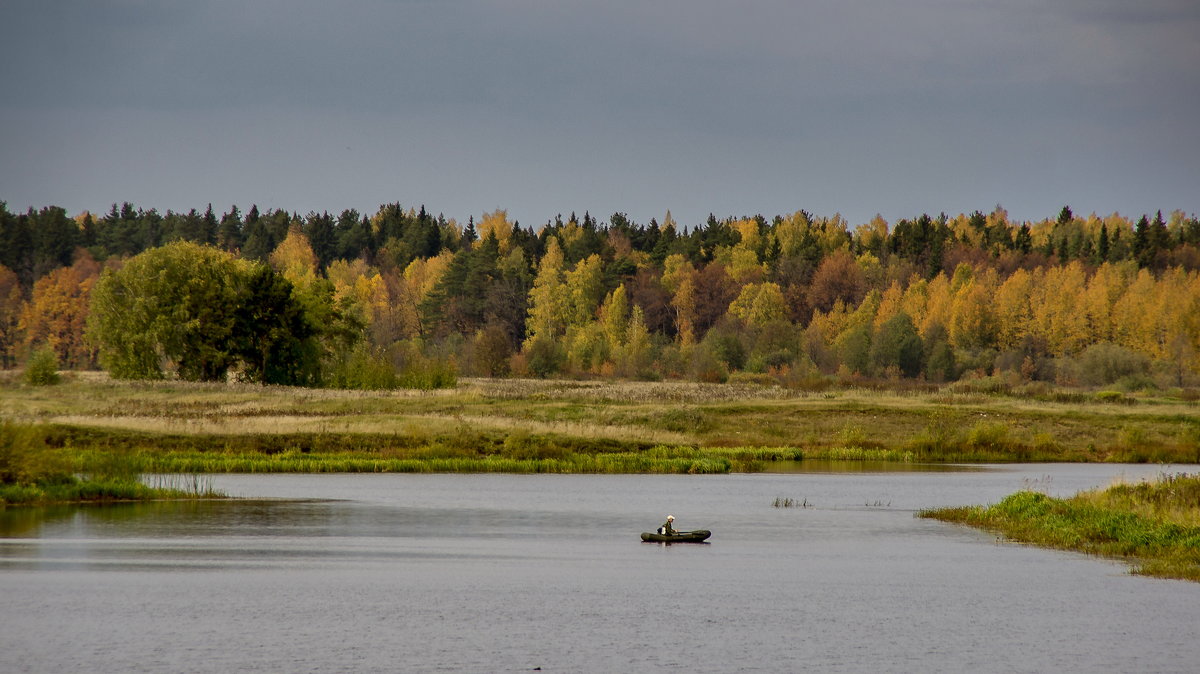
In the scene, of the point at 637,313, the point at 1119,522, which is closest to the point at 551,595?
the point at 1119,522

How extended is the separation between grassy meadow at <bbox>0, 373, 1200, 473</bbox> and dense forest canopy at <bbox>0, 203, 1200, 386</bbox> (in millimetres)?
8260

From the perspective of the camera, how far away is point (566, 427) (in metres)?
65.4

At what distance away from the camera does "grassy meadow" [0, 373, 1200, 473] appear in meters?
56.8

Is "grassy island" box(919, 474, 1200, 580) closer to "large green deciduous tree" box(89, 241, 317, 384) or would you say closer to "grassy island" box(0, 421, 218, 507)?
"grassy island" box(0, 421, 218, 507)

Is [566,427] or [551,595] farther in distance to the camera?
[566,427]

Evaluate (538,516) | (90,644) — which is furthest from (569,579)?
(538,516)

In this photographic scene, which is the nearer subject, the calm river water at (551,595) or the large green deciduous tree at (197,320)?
the calm river water at (551,595)

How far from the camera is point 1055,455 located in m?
67.6

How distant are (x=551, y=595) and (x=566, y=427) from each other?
40.5 m

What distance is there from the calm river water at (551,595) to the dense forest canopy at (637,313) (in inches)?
2193

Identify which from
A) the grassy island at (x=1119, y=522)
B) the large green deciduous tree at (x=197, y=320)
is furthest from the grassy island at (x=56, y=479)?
the large green deciduous tree at (x=197, y=320)

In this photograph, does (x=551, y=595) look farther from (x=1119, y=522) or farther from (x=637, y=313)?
(x=637, y=313)

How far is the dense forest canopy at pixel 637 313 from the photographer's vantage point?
93.8 m

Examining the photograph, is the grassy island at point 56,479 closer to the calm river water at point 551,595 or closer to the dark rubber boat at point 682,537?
the calm river water at point 551,595
